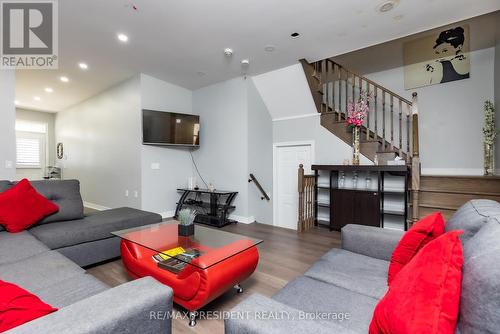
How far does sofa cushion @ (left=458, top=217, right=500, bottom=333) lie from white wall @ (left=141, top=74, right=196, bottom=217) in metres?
4.80

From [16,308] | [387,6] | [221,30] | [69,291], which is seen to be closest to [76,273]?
[69,291]

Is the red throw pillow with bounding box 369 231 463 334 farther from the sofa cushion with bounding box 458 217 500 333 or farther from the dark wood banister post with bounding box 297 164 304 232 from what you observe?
the dark wood banister post with bounding box 297 164 304 232

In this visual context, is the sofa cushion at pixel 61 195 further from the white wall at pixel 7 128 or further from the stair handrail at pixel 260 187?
the stair handrail at pixel 260 187

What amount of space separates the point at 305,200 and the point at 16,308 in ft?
12.6

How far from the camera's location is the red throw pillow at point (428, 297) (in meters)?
0.71

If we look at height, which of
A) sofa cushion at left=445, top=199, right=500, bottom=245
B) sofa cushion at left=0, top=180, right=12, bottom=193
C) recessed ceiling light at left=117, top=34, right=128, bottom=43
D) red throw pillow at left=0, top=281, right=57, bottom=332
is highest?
recessed ceiling light at left=117, top=34, right=128, bottom=43

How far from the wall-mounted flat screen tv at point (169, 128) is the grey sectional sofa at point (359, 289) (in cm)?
390

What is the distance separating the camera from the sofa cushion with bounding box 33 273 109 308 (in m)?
1.22

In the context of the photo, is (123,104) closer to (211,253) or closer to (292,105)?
(292,105)

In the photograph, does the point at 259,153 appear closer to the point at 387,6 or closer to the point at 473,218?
the point at 387,6

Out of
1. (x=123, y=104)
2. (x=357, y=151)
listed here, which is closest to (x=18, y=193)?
(x=123, y=104)

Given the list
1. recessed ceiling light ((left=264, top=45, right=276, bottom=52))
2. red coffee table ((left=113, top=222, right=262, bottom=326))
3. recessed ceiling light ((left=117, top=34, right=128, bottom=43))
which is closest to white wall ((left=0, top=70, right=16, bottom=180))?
recessed ceiling light ((left=117, top=34, right=128, bottom=43))

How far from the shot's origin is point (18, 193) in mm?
2445

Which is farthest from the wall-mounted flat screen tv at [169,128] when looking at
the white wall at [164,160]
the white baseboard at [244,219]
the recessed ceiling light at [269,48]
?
the recessed ceiling light at [269,48]
